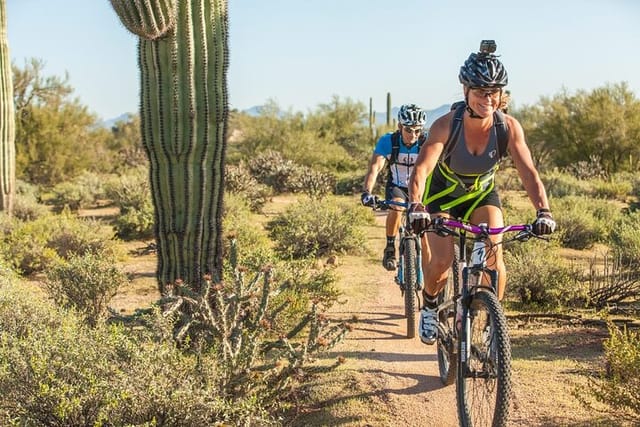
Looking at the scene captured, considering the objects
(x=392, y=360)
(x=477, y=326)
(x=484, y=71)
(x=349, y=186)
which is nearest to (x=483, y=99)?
(x=484, y=71)

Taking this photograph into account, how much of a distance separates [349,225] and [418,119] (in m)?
4.62

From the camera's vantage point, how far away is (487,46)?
4.21 m

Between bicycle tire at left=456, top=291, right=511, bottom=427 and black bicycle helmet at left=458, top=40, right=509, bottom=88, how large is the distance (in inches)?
47.4

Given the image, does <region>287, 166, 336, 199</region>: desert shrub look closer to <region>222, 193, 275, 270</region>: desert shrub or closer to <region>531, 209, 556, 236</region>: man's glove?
<region>222, 193, 275, 270</region>: desert shrub

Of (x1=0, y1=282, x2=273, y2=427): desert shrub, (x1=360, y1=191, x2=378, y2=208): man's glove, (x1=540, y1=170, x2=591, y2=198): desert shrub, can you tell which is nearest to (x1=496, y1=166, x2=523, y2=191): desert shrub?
(x1=540, y1=170, x2=591, y2=198): desert shrub

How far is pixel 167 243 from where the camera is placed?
5703mm

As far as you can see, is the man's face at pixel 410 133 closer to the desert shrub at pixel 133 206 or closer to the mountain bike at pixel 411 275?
the mountain bike at pixel 411 275

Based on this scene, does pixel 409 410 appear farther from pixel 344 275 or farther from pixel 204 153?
pixel 344 275

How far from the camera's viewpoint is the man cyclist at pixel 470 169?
4082 millimetres

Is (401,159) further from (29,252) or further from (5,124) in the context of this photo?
(5,124)

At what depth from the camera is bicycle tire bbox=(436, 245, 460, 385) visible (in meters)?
4.35

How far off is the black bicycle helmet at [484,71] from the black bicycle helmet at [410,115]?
7.34 feet

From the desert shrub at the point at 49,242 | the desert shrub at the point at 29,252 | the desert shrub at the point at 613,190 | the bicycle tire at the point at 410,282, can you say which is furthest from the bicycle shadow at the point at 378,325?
the desert shrub at the point at 613,190

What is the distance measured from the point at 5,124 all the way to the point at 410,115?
28.4 ft
